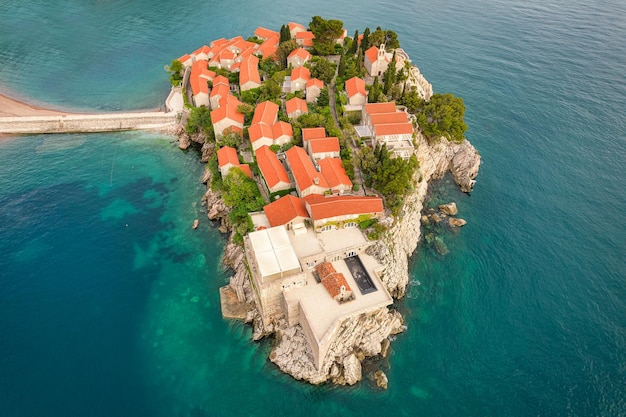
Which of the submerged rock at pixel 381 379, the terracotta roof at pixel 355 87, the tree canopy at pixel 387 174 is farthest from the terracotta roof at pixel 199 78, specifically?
the submerged rock at pixel 381 379

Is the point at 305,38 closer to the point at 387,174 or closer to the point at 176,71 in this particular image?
the point at 176,71

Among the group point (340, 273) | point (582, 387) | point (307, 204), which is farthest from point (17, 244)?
point (582, 387)

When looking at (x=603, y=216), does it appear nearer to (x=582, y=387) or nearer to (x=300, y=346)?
(x=582, y=387)

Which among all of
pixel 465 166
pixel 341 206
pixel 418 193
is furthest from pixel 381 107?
pixel 341 206

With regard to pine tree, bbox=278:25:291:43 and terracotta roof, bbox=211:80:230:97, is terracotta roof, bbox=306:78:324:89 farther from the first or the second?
pine tree, bbox=278:25:291:43

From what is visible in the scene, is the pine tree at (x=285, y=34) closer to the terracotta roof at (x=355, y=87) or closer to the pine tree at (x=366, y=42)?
the pine tree at (x=366, y=42)

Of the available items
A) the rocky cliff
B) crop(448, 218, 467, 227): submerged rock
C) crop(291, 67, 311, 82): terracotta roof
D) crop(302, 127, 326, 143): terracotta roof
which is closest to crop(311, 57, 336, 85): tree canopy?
crop(291, 67, 311, 82): terracotta roof
